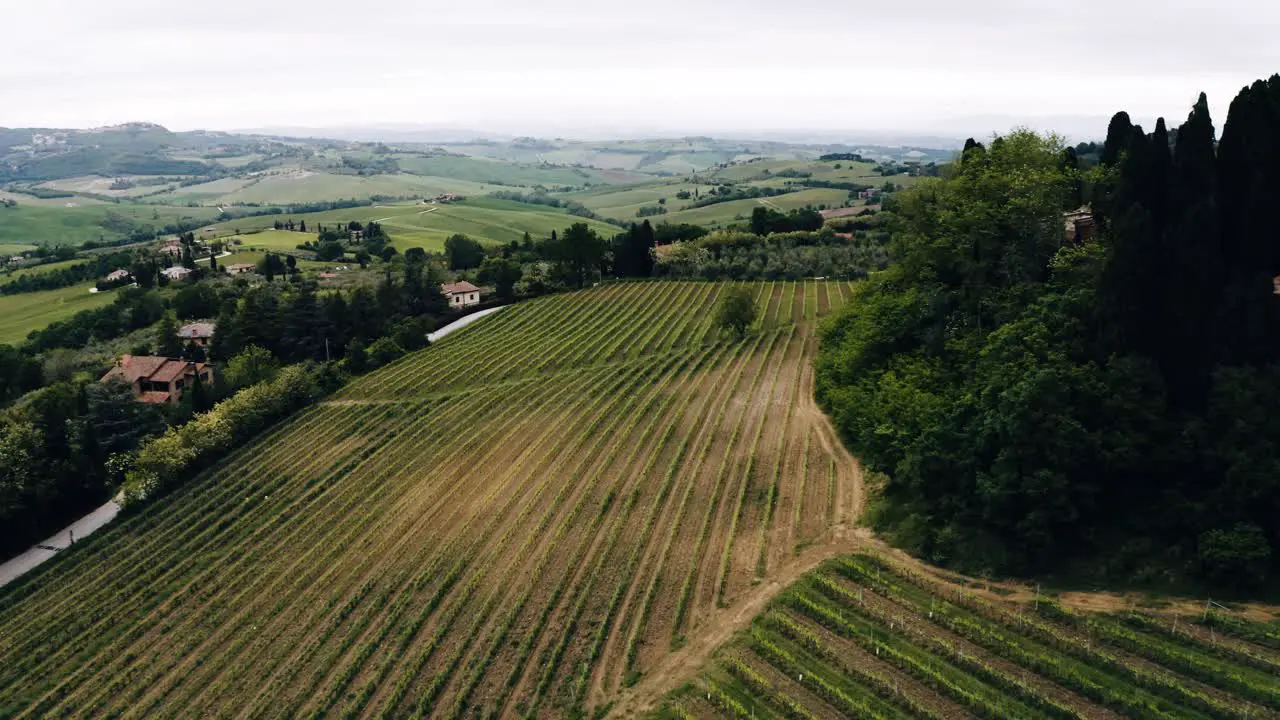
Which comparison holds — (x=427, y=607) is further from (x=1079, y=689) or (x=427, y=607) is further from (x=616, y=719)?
(x=1079, y=689)

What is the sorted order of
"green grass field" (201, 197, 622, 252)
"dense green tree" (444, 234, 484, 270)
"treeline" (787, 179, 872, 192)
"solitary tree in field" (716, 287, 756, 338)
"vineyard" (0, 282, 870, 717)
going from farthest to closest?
Answer: "treeline" (787, 179, 872, 192) → "green grass field" (201, 197, 622, 252) → "dense green tree" (444, 234, 484, 270) → "solitary tree in field" (716, 287, 756, 338) → "vineyard" (0, 282, 870, 717)

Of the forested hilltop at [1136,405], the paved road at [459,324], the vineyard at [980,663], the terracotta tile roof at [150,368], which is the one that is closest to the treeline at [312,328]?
the paved road at [459,324]

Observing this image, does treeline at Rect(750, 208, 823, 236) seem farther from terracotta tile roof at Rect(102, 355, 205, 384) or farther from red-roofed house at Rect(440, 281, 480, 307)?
terracotta tile roof at Rect(102, 355, 205, 384)

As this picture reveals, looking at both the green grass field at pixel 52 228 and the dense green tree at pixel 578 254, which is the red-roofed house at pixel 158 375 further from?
the green grass field at pixel 52 228

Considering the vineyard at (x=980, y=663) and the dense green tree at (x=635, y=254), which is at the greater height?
the dense green tree at (x=635, y=254)

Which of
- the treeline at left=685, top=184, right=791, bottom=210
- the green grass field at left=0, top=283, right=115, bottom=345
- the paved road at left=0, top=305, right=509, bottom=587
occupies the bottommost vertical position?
the paved road at left=0, top=305, right=509, bottom=587

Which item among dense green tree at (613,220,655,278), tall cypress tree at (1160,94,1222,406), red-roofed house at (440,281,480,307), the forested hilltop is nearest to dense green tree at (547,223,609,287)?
dense green tree at (613,220,655,278)

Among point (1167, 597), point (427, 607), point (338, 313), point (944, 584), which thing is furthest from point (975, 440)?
point (338, 313)

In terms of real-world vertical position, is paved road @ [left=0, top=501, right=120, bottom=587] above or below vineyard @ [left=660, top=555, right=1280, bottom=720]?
below

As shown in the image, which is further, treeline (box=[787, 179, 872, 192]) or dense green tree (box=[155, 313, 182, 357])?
treeline (box=[787, 179, 872, 192])
